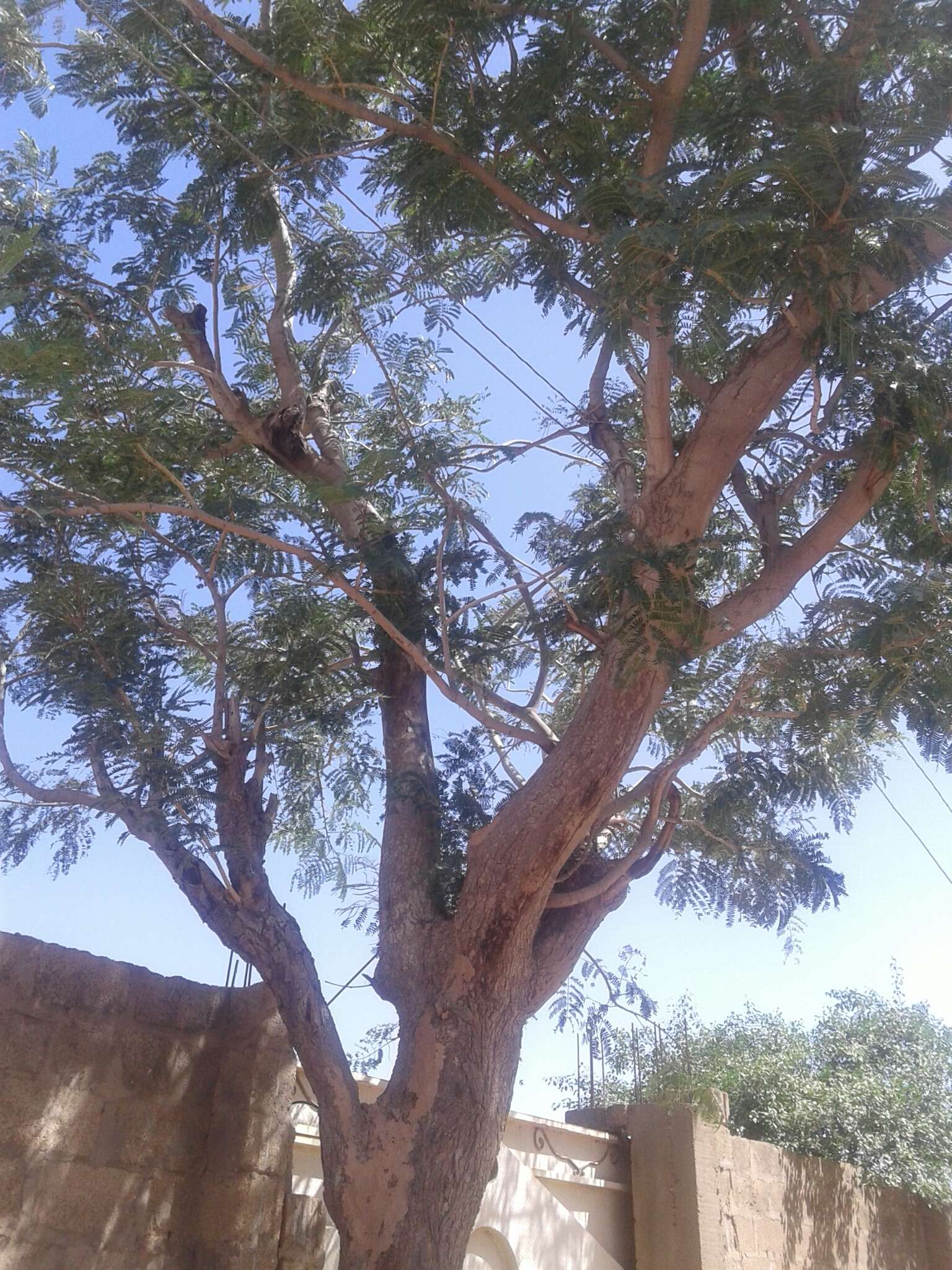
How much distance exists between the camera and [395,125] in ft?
20.9

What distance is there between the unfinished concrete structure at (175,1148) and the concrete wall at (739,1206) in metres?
0.06

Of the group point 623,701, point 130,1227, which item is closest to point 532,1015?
point 623,701

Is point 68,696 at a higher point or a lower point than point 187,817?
higher

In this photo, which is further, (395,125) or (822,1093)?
(822,1093)

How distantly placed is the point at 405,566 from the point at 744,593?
73.0 inches

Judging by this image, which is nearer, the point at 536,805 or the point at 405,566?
the point at 536,805

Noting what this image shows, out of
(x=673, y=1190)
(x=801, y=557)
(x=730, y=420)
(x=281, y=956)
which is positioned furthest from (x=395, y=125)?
(x=673, y=1190)

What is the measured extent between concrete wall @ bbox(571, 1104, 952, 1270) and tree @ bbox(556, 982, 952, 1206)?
0.31 m

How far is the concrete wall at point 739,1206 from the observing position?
7.23 m

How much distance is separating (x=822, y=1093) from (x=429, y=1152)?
5922 millimetres

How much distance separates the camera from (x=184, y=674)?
24.4 feet

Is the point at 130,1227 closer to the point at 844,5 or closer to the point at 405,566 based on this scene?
the point at 405,566

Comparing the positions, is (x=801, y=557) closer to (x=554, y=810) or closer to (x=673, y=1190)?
(x=554, y=810)

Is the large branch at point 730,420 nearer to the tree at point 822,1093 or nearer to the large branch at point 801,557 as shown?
the large branch at point 801,557
